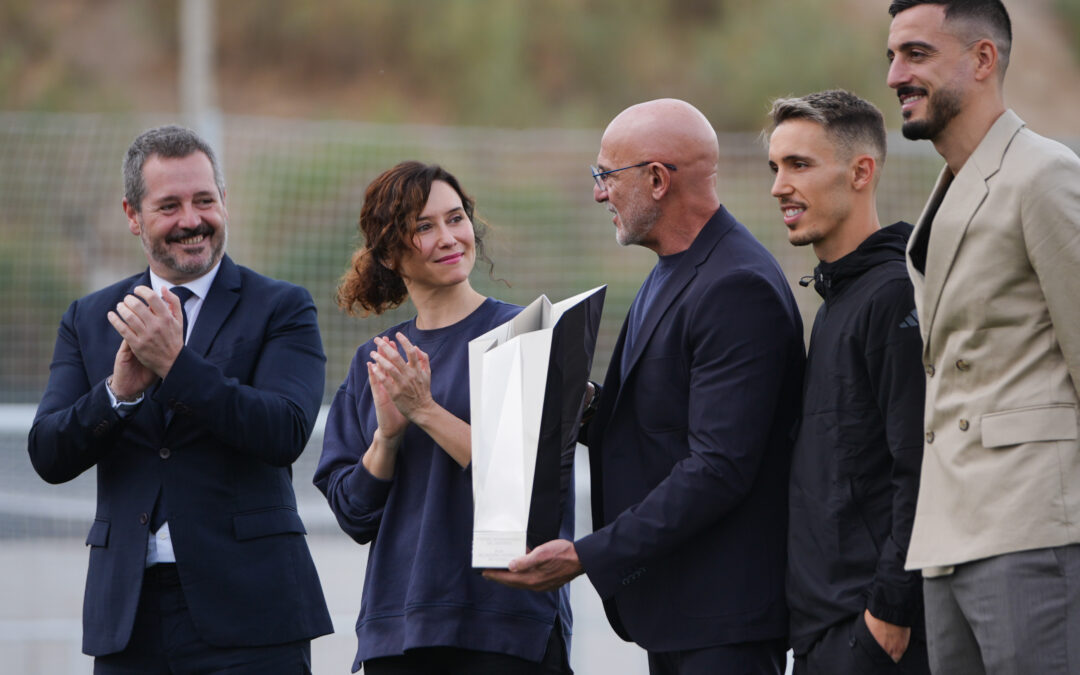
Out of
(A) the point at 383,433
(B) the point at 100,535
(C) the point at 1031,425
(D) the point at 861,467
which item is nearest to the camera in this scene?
(C) the point at 1031,425

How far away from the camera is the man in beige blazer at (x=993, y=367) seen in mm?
2418

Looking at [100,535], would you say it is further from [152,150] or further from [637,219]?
[637,219]

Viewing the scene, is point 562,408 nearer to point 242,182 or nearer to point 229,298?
point 229,298

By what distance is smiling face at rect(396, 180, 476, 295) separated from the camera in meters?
3.38

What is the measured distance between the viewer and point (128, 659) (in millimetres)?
3266

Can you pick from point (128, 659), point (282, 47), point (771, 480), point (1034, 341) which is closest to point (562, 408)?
point (771, 480)

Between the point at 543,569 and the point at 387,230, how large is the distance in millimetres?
1001

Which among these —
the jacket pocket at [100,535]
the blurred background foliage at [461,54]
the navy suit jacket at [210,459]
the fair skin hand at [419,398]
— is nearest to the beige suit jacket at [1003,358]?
the fair skin hand at [419,398]

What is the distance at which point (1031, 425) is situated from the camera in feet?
8.02

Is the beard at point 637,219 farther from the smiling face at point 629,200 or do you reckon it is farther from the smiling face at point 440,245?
the smiling face at point 440,245

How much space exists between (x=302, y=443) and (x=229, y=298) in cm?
43

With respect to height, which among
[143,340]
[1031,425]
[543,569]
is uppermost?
[143,340]

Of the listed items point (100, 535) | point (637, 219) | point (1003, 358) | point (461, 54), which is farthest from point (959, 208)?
point (461, 54)

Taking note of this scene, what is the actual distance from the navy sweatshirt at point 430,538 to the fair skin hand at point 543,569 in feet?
0.82
